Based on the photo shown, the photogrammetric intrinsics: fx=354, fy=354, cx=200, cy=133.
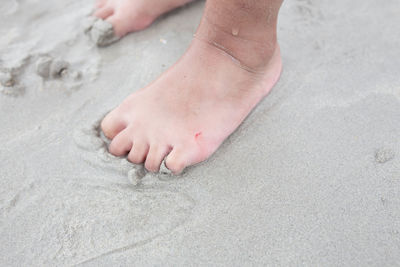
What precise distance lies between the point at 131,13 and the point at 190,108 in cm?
61

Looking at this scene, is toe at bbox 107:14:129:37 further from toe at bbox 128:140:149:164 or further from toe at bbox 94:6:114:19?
toe at bbox 128:140:149:164

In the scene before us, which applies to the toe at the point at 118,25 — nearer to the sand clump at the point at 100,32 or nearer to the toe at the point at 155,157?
the sand clump at the point at 100,32

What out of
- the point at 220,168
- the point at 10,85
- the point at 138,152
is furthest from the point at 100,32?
the point at 220,168

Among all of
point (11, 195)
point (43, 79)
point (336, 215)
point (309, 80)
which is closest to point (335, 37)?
point (309, 80)

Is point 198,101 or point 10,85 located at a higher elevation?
point 198,101

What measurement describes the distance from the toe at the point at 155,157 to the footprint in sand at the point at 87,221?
75 millimetres

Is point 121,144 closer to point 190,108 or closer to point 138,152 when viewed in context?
point 138,152

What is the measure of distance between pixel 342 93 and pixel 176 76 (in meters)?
0.55

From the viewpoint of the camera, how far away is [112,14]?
4.88 feet

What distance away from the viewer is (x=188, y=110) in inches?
42.3

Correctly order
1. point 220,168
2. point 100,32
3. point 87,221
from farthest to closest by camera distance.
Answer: point 100,32
point 220,168
point 87,221

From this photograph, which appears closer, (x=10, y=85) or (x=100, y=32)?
(x=10, y=85)

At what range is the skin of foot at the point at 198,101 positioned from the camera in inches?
40.5

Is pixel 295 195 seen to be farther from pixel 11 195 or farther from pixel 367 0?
pixel 367 0
